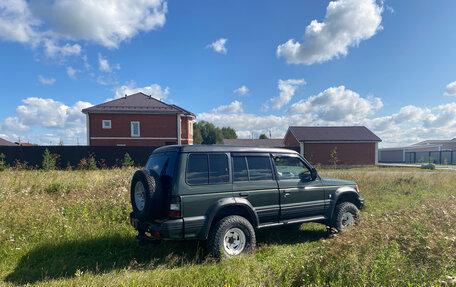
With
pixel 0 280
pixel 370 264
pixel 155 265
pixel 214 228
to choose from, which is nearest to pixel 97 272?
pixel 155 265

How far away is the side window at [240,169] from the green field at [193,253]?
127 cm

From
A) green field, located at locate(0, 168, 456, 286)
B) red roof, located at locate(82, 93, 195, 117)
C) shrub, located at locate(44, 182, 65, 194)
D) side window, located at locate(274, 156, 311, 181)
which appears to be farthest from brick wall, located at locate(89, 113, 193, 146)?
side window, located at locate(274, 156, 311, 181)

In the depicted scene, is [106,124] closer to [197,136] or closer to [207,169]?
[207,169]

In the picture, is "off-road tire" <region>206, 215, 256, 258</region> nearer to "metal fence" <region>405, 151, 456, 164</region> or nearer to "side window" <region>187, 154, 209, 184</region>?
"side window" <region>187, 154, 209, 184</region>

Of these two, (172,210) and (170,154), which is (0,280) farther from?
(170,154)

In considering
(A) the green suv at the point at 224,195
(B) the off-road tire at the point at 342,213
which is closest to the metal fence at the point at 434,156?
(B) the off-road tire at the point at 342,213

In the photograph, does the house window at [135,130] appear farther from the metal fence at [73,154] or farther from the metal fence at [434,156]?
the metal fence at [434,156]

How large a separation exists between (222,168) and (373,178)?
35.5 ft

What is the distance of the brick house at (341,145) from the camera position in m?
27.6

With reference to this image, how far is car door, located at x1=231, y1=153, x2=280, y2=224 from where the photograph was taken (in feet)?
14.3

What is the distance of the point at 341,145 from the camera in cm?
2809

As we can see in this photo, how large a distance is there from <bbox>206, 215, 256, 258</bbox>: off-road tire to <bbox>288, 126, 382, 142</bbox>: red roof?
24.7 m

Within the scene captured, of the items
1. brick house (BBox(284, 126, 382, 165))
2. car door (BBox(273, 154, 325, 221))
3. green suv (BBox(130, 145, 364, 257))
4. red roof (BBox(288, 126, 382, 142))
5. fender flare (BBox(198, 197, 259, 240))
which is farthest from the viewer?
red roof (BBox(288, 126, 382, 142))

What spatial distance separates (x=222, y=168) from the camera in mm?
4277
